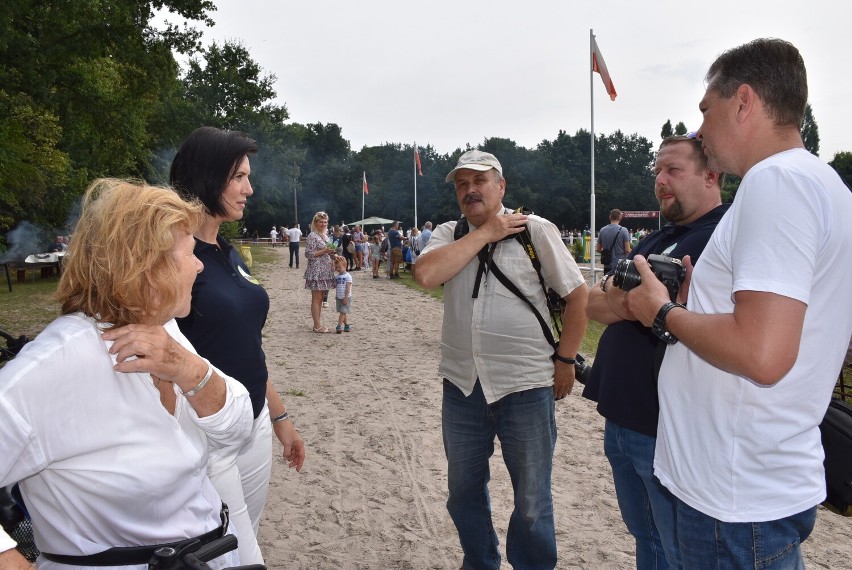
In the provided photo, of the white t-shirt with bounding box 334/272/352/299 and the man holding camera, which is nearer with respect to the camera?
the man holding camera

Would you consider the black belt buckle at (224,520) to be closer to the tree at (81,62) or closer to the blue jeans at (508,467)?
the blue jeans at (508,467)

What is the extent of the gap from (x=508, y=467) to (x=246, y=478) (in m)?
1.34

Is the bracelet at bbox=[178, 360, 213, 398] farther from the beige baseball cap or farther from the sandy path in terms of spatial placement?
the sandy path

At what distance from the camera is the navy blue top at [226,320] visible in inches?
94.7

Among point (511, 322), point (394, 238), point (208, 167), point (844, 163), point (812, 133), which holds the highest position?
point (812, 133)

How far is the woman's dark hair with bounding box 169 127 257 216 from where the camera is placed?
2.57 m

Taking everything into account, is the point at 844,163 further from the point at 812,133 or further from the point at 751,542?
the point at 751,542

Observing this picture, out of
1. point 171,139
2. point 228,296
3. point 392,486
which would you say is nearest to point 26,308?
point 392,486

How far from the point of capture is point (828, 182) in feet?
5.06

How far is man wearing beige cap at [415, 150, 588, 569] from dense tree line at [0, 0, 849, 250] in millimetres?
5229

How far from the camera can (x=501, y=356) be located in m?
3.09

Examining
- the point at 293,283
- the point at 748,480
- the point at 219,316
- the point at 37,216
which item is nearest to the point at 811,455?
the point at 748,480

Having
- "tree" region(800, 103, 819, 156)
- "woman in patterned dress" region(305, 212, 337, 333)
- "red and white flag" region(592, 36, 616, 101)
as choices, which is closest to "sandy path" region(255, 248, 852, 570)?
"woman in patterned dress" region(305, 212, 337, 333)

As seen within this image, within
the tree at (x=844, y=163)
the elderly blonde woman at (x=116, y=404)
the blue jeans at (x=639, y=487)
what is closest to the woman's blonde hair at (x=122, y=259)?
the elderly blonde woman at (x=116, y=404)
